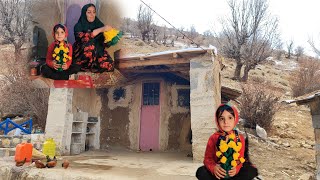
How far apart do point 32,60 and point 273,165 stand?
575cm

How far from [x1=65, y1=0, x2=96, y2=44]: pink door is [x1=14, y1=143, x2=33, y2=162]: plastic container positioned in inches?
128

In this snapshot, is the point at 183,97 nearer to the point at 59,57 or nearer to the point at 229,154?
the point at 229,154

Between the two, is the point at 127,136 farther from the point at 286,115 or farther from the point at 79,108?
the point at 286,115

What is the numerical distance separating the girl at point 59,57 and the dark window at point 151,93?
571 cm

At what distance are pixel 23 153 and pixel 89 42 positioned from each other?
3.34m

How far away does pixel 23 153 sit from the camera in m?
4.65

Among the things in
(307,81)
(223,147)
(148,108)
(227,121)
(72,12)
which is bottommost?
(223,147)

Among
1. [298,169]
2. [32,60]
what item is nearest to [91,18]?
[32,60]

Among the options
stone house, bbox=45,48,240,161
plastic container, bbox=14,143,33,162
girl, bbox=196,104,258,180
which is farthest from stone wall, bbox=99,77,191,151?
girl, bbox=196,104,258,180

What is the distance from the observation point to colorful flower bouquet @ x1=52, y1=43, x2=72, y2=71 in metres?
2.19

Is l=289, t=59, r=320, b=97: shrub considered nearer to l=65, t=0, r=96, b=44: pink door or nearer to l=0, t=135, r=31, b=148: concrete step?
l=0, t=135, r=31, b=148: concrete step

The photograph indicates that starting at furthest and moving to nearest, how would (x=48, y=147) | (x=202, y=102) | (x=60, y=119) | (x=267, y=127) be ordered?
1. (x=267, y=127)
2. (x=60, y=119)
3. (x=202, y=102)
4. (x=48, y=147)

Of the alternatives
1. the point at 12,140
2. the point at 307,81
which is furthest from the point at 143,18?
the point at 307,81

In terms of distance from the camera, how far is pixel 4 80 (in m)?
11.2
